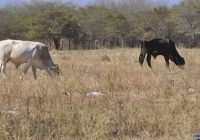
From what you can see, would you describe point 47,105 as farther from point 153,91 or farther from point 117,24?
point 117,24

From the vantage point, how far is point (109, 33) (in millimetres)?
64812

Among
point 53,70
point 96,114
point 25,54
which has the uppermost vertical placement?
point 96,114

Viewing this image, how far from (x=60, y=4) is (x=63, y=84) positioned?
62049 mm

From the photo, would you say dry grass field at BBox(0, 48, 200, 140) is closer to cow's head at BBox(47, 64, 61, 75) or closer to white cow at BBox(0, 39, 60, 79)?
cow's head at BBox(47, 64, 61, 75)

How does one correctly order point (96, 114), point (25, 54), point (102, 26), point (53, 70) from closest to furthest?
point (96, 114) → point (53, 70) → point (25, 54) → point (102, 26)

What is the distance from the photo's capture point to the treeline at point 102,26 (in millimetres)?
61250

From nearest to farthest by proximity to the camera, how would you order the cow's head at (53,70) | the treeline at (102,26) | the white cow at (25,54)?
1. the cow's head at (53,70)
2. the white cow at (25,54)
3. the treeline at (102,26)

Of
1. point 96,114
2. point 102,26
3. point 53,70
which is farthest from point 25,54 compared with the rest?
point 102,26

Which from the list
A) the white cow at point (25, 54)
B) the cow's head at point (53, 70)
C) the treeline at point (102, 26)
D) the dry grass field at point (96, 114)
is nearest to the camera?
the dry grass field at point (96, 114)

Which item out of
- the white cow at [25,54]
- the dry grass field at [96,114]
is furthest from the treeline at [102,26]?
the dry grass field at [96,114]

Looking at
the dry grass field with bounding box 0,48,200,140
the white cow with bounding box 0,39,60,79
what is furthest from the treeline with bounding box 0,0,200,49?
the dry grass field with bounding box 0,48,200,140

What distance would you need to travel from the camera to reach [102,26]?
6750 centimetres

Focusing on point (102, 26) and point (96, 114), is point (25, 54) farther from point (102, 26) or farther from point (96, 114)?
point (102, 26)

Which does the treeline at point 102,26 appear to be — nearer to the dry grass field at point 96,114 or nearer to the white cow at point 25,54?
the white cow at point 25,54
